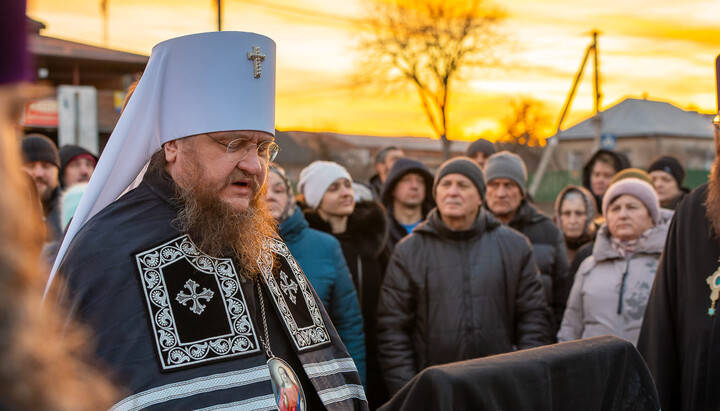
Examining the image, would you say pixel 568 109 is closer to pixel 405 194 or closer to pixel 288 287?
pixel 405 194

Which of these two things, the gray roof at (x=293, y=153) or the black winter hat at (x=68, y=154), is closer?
the black winter hat at (x=68, y=154)

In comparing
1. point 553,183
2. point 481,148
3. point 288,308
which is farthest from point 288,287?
point 553,183

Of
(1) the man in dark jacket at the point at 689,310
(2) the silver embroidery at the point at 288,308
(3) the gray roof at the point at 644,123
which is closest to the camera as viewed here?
(2) the silver embroidery at the point at 288,308

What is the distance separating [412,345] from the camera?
5.06 meters

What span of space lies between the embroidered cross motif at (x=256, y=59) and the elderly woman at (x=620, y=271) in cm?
279

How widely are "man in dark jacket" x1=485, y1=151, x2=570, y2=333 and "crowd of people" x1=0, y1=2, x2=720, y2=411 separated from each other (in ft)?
0.57

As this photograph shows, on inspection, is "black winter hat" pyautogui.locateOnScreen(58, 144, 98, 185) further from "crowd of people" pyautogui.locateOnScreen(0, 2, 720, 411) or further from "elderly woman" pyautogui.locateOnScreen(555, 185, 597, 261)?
"elderly woman" pyautogui.locateOnScreen(555, 185, 597, 261)

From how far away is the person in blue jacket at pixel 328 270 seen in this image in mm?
4742

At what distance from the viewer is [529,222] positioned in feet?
20.7

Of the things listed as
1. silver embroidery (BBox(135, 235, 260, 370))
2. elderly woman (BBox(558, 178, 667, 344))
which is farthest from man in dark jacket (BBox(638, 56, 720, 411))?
silver embroidery (BBox(135, 235, 260, 370))

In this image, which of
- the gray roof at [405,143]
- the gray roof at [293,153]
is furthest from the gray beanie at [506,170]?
the gray roof at [405,143]

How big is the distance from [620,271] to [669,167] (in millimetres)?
3551

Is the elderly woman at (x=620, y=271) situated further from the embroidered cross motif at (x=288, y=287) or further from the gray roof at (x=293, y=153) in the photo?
the gray roof at (x=293, y=153)

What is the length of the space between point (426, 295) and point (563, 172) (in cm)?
2870
